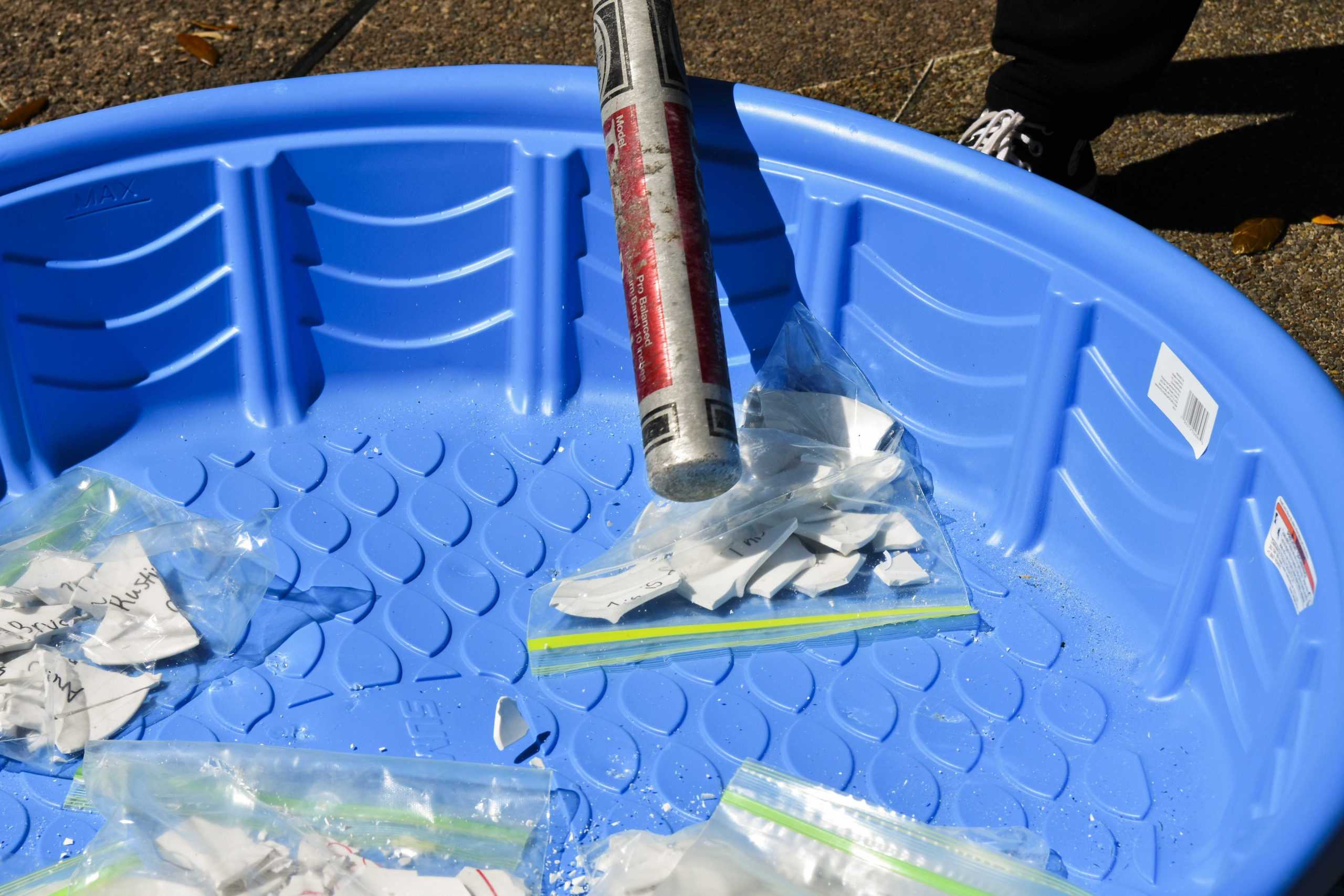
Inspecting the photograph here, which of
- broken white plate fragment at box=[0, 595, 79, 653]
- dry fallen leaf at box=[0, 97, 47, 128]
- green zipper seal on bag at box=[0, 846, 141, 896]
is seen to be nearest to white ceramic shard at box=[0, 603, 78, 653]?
broken white plate fragment at box=[0, 595, 79, 653]

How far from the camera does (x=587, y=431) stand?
1476mm

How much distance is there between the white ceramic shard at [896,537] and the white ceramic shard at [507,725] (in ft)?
A: 1.30

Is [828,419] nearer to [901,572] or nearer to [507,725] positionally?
[901,572]

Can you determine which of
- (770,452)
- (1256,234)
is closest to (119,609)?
(770,452)

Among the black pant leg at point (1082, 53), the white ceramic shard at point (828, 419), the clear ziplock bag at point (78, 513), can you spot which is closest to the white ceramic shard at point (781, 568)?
the white ceramic shard at point (828, 419)

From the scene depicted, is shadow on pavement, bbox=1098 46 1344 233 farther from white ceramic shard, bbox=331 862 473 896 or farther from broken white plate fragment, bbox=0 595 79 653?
broken white plate fragment, bbox=0 595 79 653

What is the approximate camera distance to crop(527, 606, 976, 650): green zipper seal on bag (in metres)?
1.24

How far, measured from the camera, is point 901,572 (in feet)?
4.19

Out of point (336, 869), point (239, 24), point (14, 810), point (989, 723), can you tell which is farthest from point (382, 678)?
point (239, 24)

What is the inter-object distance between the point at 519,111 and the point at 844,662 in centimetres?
68

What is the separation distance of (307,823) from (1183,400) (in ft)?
2.83

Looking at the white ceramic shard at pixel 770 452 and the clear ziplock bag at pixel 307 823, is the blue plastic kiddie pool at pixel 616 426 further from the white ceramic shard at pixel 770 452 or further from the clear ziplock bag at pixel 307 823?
the white ceramic shard at pixel 770 452

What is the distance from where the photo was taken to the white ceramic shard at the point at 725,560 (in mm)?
1237

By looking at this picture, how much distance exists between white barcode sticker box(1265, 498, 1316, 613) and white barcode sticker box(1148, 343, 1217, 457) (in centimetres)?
10
